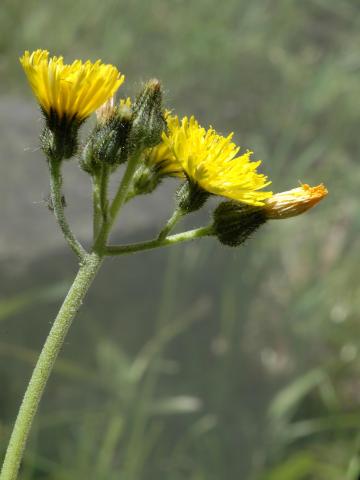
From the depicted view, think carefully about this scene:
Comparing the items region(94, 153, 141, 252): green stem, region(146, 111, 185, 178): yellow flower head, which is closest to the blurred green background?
→ region(146, 111, 185, 178): yellow flower head

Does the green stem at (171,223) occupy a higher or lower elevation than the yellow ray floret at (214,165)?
lower

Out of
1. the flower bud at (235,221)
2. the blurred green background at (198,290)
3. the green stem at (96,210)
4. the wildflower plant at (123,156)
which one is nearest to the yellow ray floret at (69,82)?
the wildflower plant at (123,156)

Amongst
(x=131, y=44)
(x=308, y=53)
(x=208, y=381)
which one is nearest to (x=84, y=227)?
(x=208, y=381)

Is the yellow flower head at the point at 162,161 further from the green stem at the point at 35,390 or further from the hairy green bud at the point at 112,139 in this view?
the green stem at the point at 35,390

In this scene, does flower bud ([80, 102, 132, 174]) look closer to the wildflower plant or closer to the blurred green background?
the wildflower plant

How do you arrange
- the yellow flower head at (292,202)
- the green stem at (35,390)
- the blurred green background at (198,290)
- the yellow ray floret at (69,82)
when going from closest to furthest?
the green stem at (35,390)
the yellow ray floret at (69,82)
the yellow flower head at (292,202)
the blurred green background at (198,290)

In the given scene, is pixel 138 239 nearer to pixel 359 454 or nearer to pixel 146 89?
pixel 359 454

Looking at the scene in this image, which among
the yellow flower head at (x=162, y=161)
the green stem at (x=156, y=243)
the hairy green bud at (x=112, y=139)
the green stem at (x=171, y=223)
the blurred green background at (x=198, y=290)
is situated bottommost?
the green stem at (x=156, y=243)

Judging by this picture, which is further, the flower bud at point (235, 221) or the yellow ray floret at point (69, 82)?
the flower bud at point (235, 221)
